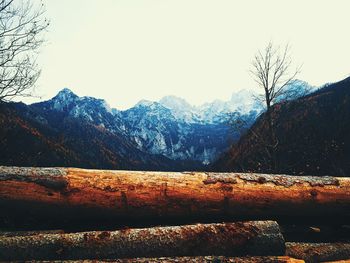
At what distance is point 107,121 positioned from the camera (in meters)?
98.1

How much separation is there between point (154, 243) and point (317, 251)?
2303mm

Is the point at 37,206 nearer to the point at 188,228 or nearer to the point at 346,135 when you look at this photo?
the point at 188,228

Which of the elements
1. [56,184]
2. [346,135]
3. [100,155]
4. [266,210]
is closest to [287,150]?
[346,135]

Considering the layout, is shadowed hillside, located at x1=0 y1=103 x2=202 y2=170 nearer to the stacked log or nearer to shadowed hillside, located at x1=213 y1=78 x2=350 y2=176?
the stacked log

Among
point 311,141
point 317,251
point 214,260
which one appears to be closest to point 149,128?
point 311,141

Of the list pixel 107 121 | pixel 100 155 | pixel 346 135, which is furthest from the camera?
pixel 107 121

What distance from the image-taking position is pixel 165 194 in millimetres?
4305

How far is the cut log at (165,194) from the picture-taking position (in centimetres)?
404

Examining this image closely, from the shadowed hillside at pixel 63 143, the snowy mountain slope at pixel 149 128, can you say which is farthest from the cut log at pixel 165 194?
the snowy mountain slope at pixel 149 128

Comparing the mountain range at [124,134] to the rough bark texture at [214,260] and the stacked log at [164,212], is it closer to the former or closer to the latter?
the stacked log at [164,212]

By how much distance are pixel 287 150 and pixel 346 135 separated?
406 centimetres

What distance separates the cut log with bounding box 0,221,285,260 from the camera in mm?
3504

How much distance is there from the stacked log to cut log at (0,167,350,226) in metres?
0.01

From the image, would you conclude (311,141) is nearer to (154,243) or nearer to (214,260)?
(214,260)
